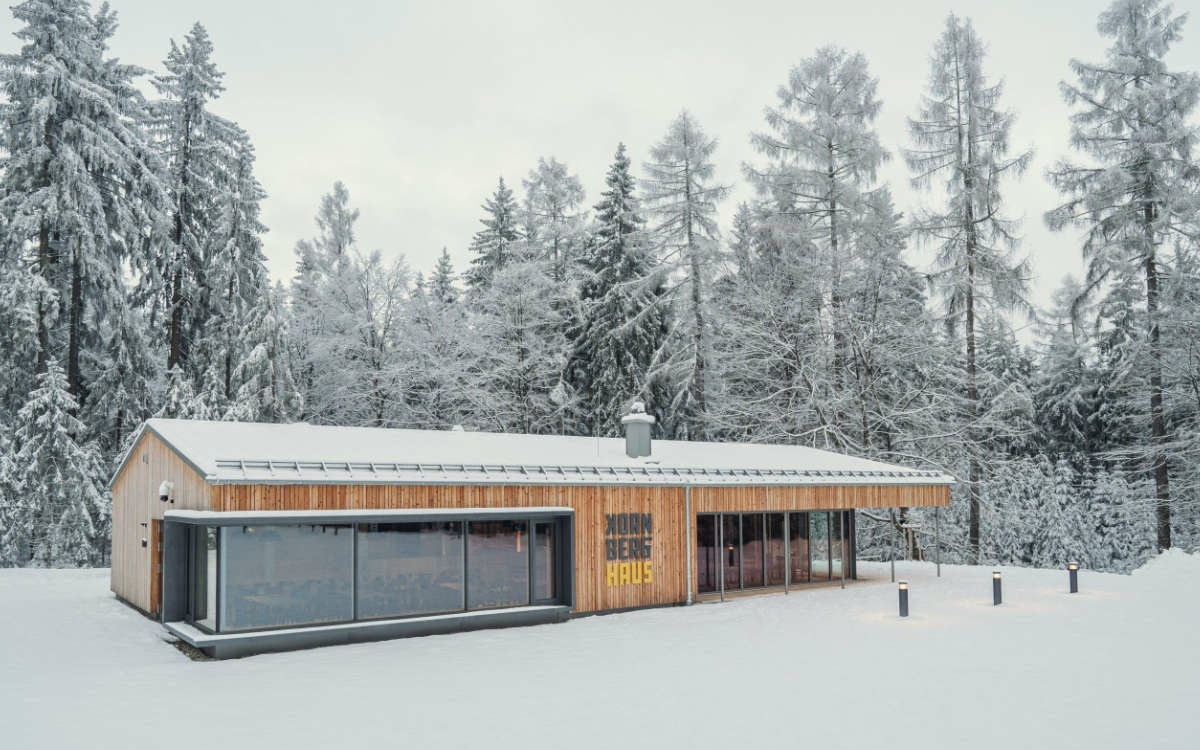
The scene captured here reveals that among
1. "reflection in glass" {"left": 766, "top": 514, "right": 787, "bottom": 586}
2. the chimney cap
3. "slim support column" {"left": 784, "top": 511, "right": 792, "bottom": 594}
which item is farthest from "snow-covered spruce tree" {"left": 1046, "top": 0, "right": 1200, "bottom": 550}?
the chimney cap

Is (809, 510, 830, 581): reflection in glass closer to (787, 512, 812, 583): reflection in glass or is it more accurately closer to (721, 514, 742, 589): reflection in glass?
(787, 512, 812, 583): reflection in glass

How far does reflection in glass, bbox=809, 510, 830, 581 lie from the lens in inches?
774

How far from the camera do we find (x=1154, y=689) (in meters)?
9.60

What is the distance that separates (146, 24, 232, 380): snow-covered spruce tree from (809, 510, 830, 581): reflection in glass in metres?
21.1

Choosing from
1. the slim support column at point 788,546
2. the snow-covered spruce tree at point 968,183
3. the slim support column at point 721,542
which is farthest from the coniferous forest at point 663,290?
the slim support column at point 721,542

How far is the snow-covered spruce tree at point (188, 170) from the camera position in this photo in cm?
2831

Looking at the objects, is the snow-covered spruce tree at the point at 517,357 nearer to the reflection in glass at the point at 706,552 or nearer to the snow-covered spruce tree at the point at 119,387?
the snow-covered spruce tree at the point at 119,387

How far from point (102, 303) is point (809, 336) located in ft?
73.8

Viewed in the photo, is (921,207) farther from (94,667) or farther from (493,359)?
(94,667)

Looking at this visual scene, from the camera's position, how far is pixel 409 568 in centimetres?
1320

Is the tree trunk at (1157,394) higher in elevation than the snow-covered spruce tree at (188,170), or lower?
lower

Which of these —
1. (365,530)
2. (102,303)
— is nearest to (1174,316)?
(365,530)

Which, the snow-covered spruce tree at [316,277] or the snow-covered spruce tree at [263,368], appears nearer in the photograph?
the snow-covered spruce tree at [263,368]

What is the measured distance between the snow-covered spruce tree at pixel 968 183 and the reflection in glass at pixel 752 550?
1100cm
